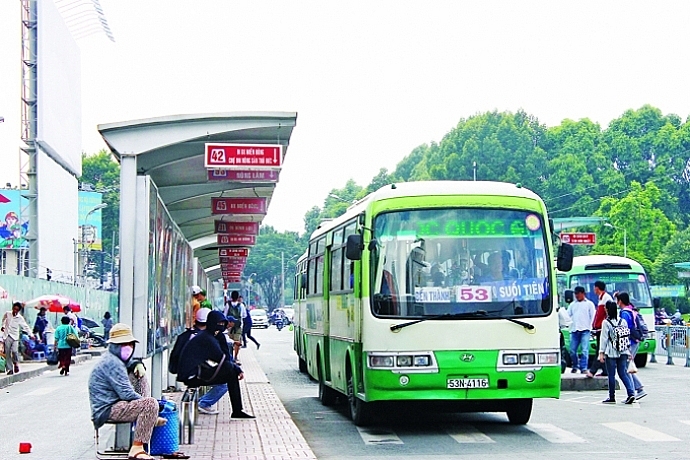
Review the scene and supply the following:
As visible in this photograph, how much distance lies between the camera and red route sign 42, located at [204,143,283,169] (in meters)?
16.4

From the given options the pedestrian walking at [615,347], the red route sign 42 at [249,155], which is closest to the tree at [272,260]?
the pedestrian walking at [615,347]

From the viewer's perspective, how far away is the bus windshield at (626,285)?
2905cm

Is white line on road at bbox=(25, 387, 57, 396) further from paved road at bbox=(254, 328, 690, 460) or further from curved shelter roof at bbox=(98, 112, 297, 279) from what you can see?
paved road at bbox=(254, 328, 690, 460)

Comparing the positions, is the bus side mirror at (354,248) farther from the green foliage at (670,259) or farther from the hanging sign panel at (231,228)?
the green foliage at (670,259)

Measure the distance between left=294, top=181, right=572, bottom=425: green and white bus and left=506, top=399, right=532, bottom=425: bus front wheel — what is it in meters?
0.14

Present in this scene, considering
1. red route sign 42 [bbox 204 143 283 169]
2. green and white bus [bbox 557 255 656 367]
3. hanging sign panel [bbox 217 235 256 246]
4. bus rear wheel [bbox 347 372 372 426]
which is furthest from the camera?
hanging sign panel [bbox 217 235 256 246]

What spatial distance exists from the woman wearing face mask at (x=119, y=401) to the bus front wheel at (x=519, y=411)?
6.24m

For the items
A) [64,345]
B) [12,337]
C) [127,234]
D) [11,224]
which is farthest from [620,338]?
[11,224]

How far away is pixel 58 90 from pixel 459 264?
152ft

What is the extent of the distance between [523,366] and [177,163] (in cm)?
662

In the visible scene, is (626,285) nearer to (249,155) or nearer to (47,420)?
(249,155)

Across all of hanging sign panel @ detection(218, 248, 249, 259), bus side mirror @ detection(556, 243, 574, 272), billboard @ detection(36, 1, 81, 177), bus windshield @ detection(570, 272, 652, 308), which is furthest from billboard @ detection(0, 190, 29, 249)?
bus side mirror @ detection(556, 243, 574, 272)

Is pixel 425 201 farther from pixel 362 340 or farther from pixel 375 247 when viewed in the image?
pixel 362 340

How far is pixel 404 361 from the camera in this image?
1358 centimetres
